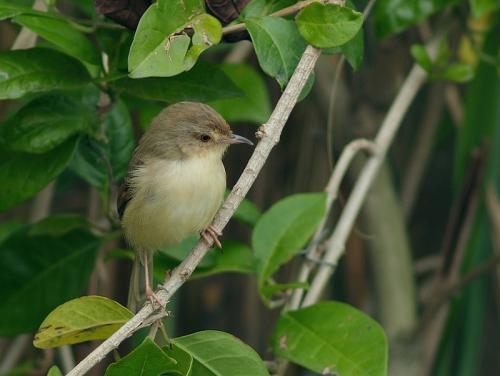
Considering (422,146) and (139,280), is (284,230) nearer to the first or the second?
(139,280)

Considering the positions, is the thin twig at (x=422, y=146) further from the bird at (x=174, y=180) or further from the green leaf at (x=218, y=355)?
the green leaf at (x=218, y=355)

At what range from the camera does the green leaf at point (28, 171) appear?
2.87m

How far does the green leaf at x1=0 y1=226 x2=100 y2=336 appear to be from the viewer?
3.25 meters

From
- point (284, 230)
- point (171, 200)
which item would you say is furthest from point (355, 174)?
point (171, 200)

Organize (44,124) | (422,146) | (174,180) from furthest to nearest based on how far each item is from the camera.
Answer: (422,146) → (174,180) → (44,124)

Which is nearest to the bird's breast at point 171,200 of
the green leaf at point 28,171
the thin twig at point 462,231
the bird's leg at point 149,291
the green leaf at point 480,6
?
the bird's leg at point 149,291

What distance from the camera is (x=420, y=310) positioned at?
4609mm

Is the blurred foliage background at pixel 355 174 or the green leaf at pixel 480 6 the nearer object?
the blurred foliage background at pixel 355 174

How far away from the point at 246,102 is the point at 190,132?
0.46 metres

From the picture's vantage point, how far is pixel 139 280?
336 centimetres

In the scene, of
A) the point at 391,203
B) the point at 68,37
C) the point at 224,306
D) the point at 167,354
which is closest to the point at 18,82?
the point at 68,37

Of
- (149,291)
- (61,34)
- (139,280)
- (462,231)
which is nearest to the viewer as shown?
(61,34)

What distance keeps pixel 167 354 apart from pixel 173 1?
3.03 feet

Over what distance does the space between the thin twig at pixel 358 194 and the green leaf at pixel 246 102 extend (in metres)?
0.46
